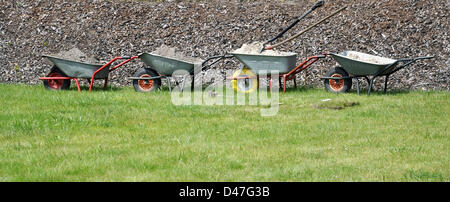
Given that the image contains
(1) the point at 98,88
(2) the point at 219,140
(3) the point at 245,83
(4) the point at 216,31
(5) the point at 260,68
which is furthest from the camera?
(4) the point at 216,31

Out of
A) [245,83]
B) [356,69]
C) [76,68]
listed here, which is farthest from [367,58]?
[76,68]

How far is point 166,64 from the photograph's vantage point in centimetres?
854

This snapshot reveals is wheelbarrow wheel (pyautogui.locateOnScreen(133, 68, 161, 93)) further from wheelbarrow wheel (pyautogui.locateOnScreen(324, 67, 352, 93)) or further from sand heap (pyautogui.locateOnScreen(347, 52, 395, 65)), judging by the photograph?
sand heap (pyautogui.locateOnScreen(347, 52, 395, 65))

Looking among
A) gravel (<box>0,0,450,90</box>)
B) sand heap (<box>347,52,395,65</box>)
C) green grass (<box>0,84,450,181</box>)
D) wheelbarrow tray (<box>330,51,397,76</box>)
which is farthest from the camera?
gravel (<box>0,0,450,90</box>)

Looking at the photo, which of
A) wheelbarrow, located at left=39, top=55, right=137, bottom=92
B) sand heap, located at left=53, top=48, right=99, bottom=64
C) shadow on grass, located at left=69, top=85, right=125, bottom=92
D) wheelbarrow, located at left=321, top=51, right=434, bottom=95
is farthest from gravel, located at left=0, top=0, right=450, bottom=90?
wheelbarrow, located at left=39, top=55, right=137, bottom=92

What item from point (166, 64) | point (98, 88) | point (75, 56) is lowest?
point (98, 88)

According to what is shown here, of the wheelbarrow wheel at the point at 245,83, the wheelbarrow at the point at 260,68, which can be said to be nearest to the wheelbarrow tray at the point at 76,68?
the wheelbarrow at the point at 260,68

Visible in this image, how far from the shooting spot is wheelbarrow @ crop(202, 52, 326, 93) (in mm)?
8500

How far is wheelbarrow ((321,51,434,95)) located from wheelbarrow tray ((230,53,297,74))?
0.61 metres

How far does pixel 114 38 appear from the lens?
1127 cm

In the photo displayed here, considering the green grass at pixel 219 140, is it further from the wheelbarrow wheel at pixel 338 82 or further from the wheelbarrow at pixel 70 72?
the wheelbarrow at pixel 70 72

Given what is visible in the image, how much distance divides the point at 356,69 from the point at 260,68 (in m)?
1.46

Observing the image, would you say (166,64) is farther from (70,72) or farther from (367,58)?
(367,58)

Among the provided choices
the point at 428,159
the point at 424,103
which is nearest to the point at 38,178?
the point at 428,159
